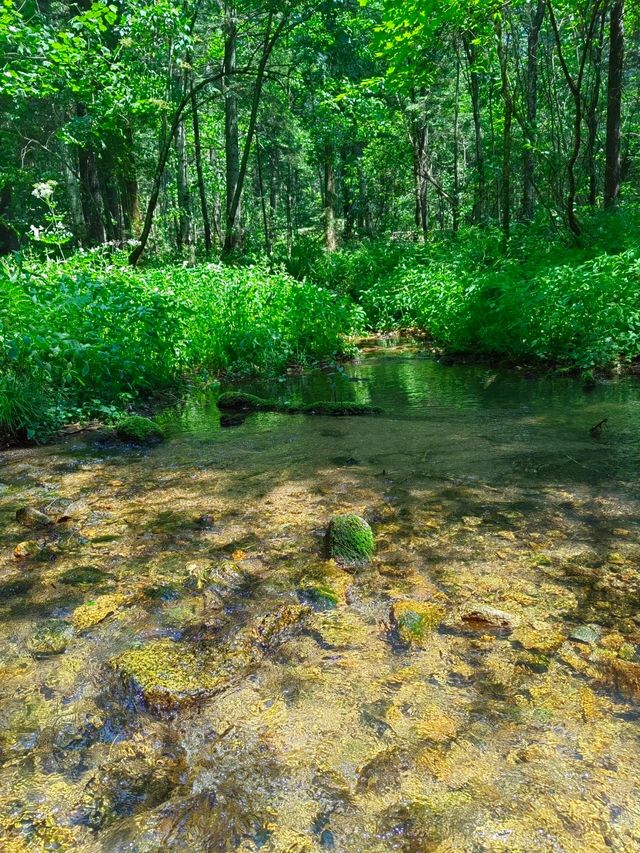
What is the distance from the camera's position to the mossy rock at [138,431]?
5273mm

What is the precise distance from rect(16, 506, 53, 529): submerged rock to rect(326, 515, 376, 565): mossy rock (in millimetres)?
1788

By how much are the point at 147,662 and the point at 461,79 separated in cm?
2897

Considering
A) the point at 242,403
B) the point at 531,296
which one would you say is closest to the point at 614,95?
the point at 531,296

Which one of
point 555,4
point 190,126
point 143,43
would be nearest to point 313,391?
point 555,4

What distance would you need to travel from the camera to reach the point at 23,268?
6477 millimetres

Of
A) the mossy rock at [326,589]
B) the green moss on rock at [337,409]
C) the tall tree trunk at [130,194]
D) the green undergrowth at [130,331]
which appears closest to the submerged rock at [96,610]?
the mossy rock at [326,589]

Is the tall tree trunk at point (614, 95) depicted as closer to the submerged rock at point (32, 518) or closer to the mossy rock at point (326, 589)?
the mossy rock at point (326, 589)

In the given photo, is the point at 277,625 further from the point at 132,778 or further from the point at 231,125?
the point at 231,125

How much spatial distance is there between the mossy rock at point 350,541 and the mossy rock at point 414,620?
43 centimetres

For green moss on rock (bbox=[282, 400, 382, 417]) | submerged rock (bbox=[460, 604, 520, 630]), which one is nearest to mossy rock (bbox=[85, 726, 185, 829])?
submerged rock (bbox=[460, 604, 520, 630])

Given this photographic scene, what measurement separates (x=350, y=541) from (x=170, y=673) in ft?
3.77

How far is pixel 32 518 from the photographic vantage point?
11.4ft

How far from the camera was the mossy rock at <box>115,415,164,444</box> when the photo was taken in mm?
5273

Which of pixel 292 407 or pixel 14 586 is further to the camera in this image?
pixel 292 407
